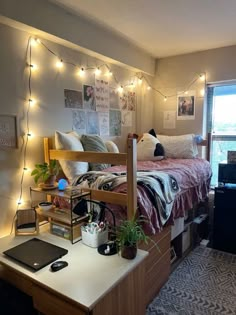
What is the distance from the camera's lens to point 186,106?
3465 millimetres

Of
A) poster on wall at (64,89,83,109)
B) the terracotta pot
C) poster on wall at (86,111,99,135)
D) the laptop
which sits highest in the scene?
poster on wall at (64,89,83,109)

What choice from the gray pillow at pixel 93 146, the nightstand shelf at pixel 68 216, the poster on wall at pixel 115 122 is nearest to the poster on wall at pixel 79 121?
the gray pillow at pixel 93 146

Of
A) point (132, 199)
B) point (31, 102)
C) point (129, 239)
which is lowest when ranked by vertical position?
point (129, 239)

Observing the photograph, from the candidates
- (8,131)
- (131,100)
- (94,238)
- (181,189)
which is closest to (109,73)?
(131,100)

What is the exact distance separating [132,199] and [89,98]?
148cm

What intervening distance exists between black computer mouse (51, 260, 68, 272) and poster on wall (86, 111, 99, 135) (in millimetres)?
1548

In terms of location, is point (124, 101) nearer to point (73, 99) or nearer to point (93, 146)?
point (73, 99)

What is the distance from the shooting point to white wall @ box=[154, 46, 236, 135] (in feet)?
10.2

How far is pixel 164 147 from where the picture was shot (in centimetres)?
322

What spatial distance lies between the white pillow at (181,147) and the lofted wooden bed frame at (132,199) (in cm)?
127

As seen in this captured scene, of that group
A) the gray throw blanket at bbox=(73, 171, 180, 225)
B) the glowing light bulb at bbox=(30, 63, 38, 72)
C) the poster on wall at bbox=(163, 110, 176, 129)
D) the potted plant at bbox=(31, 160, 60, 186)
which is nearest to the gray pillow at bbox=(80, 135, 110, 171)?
the gray throw blanket at bbox=(73, 171, 180, 225)

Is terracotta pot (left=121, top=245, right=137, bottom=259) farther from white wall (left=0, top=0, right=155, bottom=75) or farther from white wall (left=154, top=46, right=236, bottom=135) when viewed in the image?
white wall (left=154, top=46, right=236, bottom=135)

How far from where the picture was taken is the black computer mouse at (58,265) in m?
1.33

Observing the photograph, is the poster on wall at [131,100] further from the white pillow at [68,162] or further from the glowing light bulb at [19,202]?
the glowing light bulb at [19,202]
